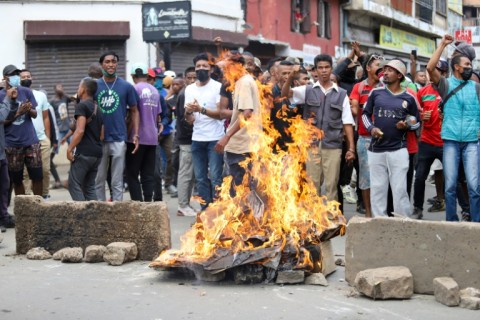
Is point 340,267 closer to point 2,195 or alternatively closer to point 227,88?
point 227,88

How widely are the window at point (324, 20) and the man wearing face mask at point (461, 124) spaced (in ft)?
78.3

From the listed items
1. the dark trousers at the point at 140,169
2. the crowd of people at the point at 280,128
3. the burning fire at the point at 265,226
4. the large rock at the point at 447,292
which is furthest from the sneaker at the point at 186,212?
the large rock at the point at 447,292

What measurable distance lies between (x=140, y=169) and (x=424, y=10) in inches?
1517

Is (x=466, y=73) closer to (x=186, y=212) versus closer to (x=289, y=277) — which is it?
(x=289, y=277)

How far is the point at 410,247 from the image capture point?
6598 millimetres

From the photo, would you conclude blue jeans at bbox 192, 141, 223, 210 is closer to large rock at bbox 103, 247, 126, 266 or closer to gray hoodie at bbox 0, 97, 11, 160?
gray hoodie at bbox 0, 97, 11, 160

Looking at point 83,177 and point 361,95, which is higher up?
point 361,95

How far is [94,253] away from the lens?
7.88 m

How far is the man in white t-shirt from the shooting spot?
10367 mm

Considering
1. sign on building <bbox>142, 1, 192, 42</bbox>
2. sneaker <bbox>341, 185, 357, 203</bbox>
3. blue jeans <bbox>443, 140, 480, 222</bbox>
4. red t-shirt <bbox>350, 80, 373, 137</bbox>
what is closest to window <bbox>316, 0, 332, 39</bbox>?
sign on building <bbox>142, 1, 192, 42</bbox>

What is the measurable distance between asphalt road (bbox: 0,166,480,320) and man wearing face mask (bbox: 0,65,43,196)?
3.03 m

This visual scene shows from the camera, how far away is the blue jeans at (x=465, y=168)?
352 inches

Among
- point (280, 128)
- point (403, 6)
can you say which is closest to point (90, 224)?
point (280, 128)

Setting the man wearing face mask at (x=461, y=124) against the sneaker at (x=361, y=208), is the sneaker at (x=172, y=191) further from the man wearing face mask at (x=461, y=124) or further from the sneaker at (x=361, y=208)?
the man wearing face mask at (x=461, y=124)
